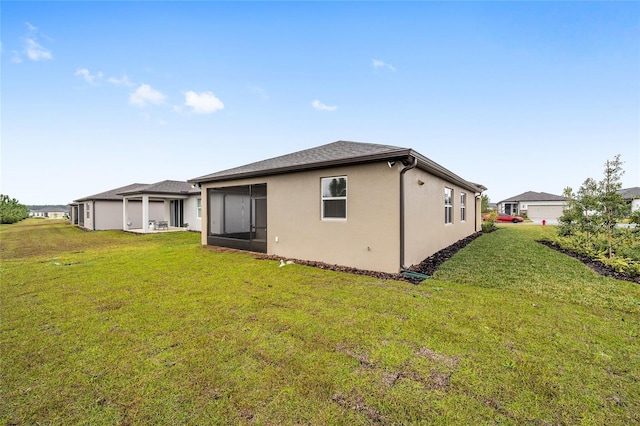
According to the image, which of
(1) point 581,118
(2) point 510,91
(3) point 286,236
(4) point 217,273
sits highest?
(2) point 510,91

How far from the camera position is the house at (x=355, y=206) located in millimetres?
6223

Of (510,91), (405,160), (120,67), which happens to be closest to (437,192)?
(405,160)

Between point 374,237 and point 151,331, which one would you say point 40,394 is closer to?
point 151,331

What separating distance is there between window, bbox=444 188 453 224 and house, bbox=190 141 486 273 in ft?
0.62

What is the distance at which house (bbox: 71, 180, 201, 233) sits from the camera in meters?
18.9

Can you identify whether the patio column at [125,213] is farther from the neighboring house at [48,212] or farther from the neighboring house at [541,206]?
the neighboring house at [48,212]

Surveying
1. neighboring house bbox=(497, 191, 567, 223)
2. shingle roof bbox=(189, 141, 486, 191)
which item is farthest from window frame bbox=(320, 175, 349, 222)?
neighboring house bbox=(497, 191, 567, 223)

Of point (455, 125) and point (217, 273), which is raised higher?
point (455, 125)

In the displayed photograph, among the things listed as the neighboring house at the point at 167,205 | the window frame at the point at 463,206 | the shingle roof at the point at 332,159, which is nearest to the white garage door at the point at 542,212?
the window frame at the point at 463,206

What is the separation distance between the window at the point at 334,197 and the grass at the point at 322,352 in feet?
7.18

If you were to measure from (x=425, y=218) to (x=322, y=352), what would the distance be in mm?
6069

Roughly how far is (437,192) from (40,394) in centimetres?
968

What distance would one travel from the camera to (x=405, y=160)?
6.00 m

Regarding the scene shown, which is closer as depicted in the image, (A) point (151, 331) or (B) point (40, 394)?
(B) point (40, 394)
